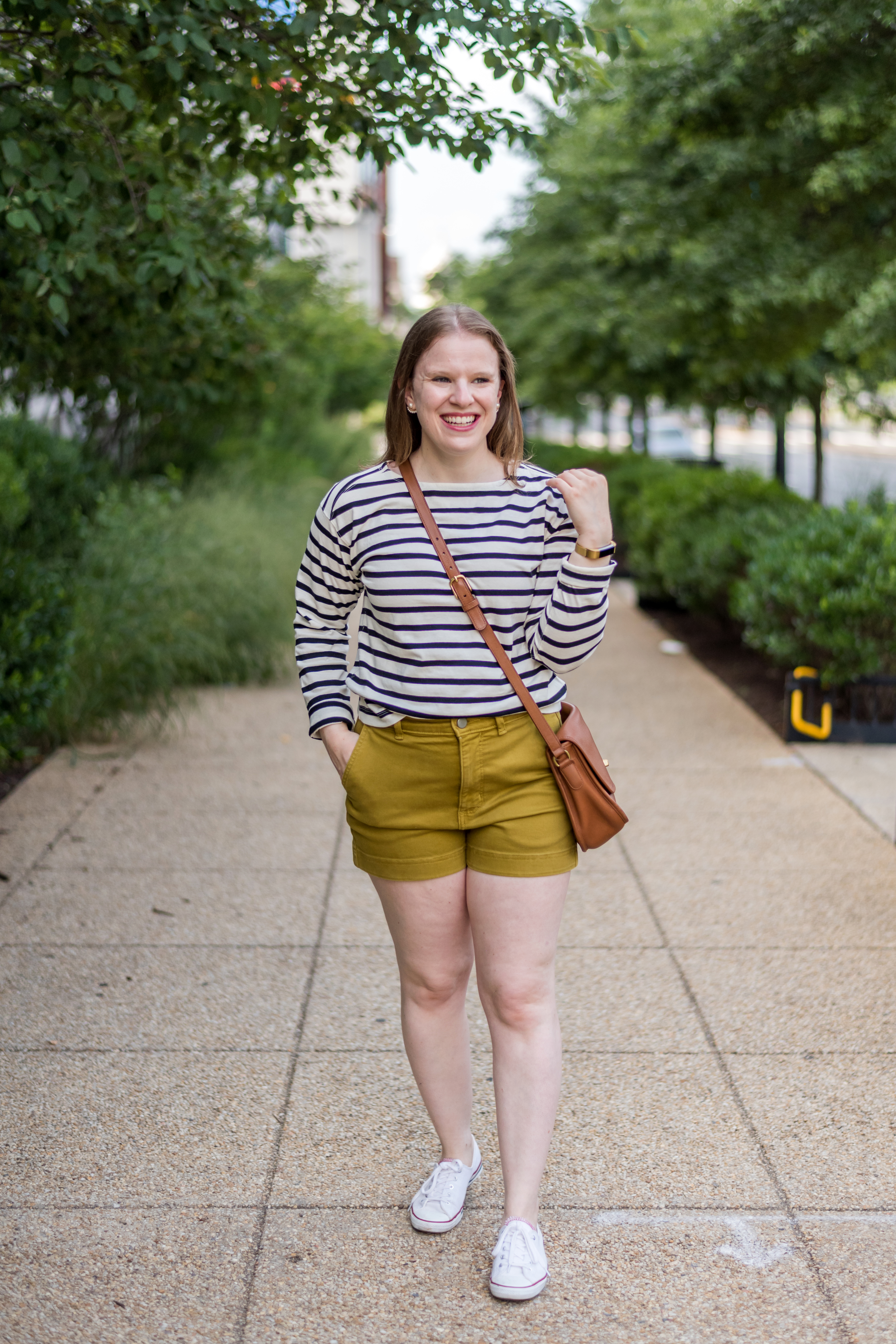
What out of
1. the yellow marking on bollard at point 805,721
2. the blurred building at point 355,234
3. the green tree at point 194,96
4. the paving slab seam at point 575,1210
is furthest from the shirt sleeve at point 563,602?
the yellow marking on bollard at point 805,721

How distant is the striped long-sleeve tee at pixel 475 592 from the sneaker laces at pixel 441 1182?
1.01 metres

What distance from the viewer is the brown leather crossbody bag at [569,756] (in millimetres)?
2516

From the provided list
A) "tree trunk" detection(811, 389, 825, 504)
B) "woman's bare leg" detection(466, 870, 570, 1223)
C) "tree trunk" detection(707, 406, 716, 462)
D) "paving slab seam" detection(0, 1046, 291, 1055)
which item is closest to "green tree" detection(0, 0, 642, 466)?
"paving slab seam" detection(0, 1046, 291, 1055)

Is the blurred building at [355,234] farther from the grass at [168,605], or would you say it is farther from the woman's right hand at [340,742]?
the woman's right hand at [340,742]

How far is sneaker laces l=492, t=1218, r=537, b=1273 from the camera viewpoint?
2604 mm

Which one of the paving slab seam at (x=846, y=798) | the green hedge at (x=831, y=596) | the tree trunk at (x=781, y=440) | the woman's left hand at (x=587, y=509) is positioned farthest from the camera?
the tree trunk at (x=781, y=440)

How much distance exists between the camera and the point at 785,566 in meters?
7.38

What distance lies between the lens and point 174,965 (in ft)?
14.2

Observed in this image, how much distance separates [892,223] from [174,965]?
6.42 metres

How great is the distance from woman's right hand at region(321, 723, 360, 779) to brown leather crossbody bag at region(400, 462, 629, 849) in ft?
1.15

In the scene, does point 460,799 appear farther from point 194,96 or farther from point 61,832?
point 61,832

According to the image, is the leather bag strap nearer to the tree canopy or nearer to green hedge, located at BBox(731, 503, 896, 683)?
the tree canopy

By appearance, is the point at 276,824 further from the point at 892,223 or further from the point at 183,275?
the point at 892,223

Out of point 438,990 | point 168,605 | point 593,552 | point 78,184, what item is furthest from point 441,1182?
point 168,605
